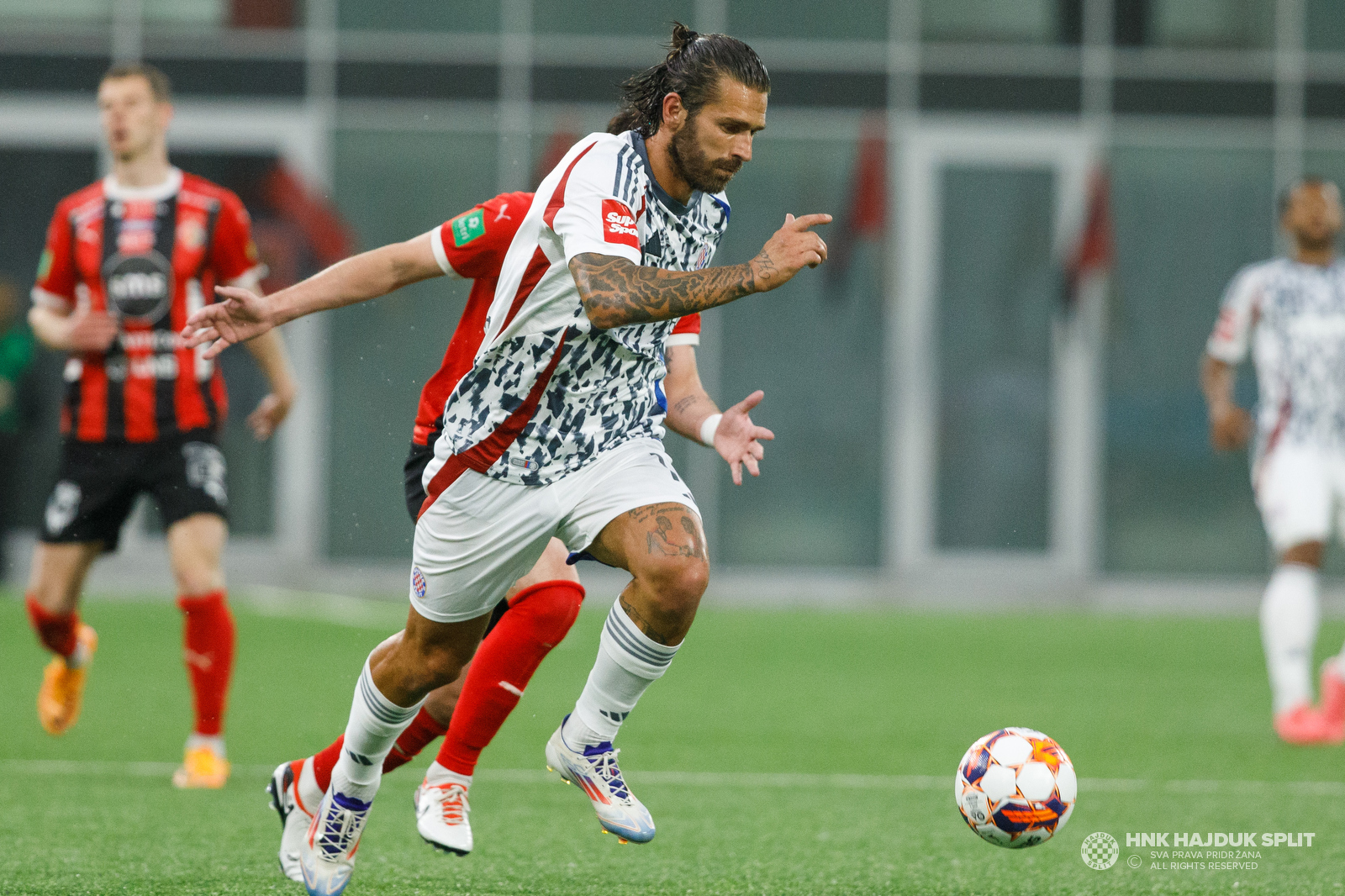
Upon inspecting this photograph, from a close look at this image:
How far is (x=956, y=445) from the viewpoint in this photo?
15023mm

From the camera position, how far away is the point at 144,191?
622 centimetres

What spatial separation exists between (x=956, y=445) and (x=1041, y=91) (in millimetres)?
3156

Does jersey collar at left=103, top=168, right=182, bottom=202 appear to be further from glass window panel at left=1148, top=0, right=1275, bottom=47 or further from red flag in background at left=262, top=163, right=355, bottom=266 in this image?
glass window panel at left=1148, top=0, right=1275, bottom=47

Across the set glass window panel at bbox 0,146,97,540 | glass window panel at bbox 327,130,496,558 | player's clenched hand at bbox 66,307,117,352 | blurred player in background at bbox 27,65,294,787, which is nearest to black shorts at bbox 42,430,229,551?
blurred player in background at bbox 27,65,294,787

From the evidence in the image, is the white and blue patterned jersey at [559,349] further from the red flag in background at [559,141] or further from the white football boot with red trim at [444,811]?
the red flag in background at [559,141]

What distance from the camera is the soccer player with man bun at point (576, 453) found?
12.9 ft

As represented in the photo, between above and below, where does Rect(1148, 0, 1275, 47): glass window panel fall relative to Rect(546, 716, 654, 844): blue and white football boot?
above

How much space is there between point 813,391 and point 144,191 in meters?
9.30

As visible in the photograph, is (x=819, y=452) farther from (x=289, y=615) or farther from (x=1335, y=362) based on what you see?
(x=1335, y=362)

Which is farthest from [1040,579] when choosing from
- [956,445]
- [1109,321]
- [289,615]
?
[289,615]

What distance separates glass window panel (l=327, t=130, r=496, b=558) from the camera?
46.9 feet

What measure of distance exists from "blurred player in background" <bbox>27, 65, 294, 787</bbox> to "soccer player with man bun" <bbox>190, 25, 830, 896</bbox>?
1974 millimetres

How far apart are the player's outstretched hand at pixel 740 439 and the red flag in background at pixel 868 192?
10.9 m

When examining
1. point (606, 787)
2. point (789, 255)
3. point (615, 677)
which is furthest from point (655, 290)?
point (606, 787)
